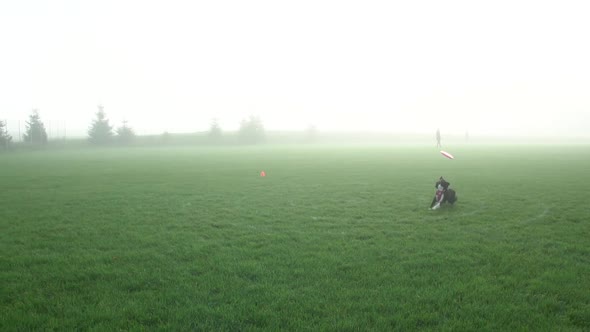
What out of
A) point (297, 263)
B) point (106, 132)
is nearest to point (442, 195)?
point (297, 263)

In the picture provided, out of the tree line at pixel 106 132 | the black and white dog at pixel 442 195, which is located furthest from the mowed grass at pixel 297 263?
the tree line at pixel 106 132

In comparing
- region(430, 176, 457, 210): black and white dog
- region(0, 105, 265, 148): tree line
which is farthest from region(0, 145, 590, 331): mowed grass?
region(0, 105, 265, 148): tree line

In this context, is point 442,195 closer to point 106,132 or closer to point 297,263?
point 297,263

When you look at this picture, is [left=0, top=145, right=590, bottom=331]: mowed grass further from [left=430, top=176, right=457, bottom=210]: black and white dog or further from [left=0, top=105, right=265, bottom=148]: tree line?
[left=0, top=105, right=265, bottom=148]: tree line

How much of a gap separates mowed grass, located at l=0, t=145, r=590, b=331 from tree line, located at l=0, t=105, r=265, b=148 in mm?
58137

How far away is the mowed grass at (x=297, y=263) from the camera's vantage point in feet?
16.1

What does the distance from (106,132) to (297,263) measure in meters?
76.2

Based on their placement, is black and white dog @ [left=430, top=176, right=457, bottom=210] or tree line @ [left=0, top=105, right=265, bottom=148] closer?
black and white dog @ [left=430, top=176, right=457, bottom=210]

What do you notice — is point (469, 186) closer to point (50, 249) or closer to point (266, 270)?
point (266, 270)

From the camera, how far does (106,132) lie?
72250mm

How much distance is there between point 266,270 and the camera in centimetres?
638

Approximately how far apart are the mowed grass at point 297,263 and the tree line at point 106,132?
5814 cm

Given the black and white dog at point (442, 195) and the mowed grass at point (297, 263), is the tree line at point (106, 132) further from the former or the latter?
the black and white dog at point (442, 195)

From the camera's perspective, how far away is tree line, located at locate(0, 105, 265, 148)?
200 feet
